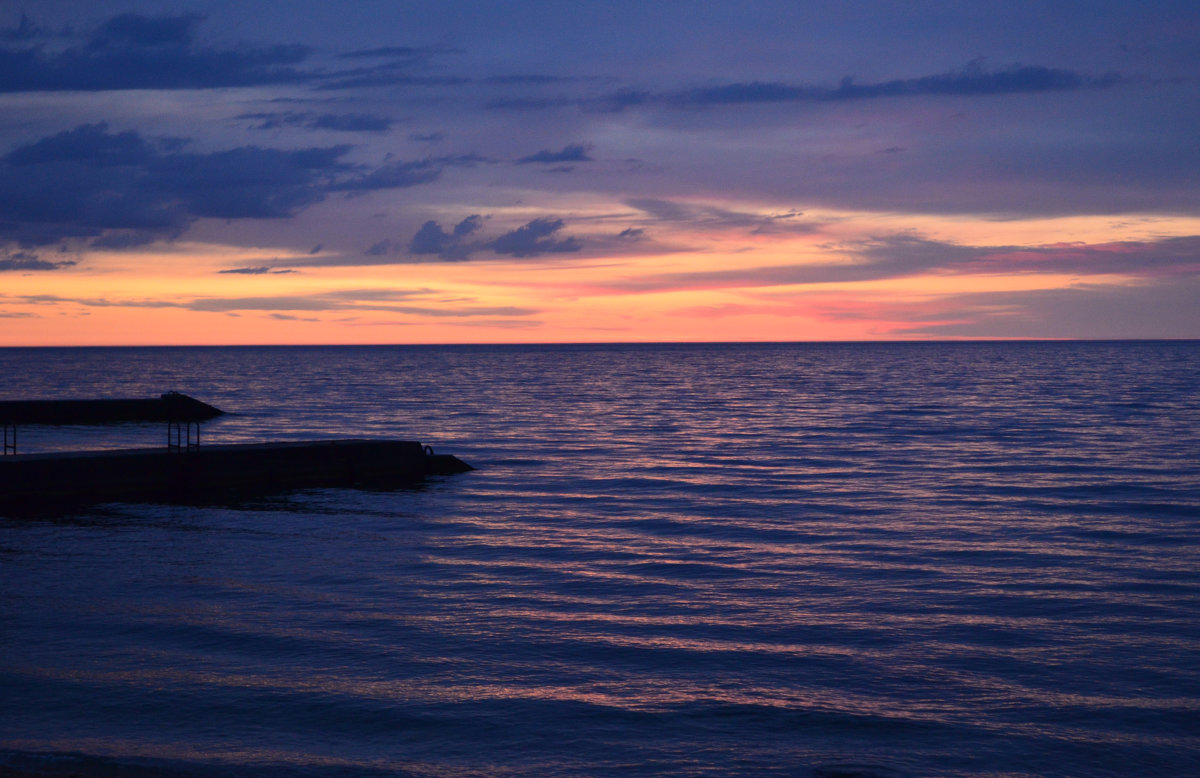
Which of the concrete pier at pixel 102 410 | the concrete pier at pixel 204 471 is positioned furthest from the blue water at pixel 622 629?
the concrete pier at pixel 102 410

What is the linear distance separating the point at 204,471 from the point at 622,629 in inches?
775

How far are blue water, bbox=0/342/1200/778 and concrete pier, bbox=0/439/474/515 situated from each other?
208cm

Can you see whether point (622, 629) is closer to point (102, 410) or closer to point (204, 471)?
point (204, 471)

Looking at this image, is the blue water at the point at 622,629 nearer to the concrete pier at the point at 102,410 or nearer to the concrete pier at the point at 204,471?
the concrete pier at the point at 204,471

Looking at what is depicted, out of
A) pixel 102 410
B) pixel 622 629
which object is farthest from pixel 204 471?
pixel 102 410

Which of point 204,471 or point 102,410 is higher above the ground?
point 102,410

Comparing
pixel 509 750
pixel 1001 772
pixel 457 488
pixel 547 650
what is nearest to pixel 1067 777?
pixel 1001 772

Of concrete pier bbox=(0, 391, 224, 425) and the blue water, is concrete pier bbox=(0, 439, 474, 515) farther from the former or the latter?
concrete pier bbox=(0, 391, 224, 425)

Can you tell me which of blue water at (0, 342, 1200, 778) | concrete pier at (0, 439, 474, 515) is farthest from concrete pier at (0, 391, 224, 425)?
blue water at (0, 342, 1200, 778)

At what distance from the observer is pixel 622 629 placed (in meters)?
15.0

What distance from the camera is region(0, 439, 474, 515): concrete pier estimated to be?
87.7 ft

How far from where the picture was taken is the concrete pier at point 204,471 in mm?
26734

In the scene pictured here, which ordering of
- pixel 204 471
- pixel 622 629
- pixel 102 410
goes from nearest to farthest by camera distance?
1. pixel 622 629
2. pixel 204 471
3. pixel 102 410

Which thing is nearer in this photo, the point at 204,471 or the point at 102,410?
the point at 204,471
